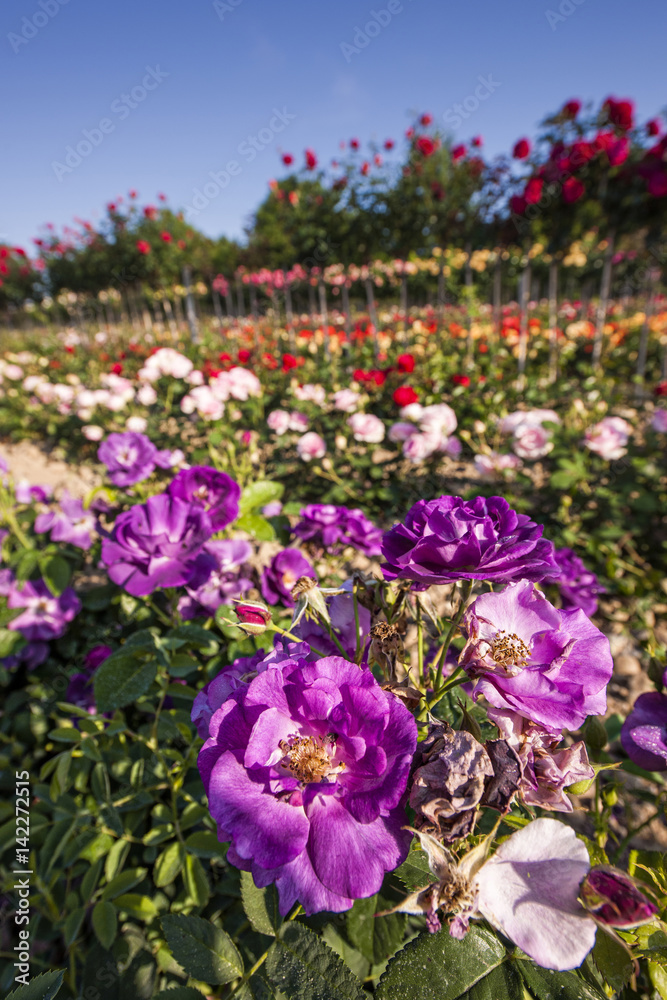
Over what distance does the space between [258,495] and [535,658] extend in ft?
3.26

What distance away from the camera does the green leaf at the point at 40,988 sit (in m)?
0.46

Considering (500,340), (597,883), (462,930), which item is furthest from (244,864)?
(500,340)

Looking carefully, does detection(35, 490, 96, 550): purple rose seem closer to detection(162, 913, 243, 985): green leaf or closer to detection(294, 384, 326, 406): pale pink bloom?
detection(162, 913, 243, 985): green leaf

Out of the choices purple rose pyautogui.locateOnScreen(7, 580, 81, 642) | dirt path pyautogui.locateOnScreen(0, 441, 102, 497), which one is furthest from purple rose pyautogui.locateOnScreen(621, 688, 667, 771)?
dirt path pyautogui.locateOnScreen(0, 441, 102, 497)

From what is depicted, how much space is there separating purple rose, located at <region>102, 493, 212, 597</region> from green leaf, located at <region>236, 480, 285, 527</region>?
34 centimetres

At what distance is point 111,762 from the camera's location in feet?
3.67

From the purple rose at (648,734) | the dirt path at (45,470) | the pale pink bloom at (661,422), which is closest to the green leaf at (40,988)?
the purple rose at (648,734)

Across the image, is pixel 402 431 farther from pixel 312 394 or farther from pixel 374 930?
pixel 374 930

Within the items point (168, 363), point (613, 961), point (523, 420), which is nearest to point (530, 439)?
point (523, 420)

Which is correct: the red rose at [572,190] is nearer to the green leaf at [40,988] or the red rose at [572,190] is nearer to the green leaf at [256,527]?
the green leaf at [256,527]

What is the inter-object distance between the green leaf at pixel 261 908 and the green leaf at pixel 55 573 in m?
1.10

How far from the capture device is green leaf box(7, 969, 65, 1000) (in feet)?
1.50

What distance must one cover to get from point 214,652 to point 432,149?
4.91m

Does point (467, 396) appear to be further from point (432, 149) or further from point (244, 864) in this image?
point (244, 864)
